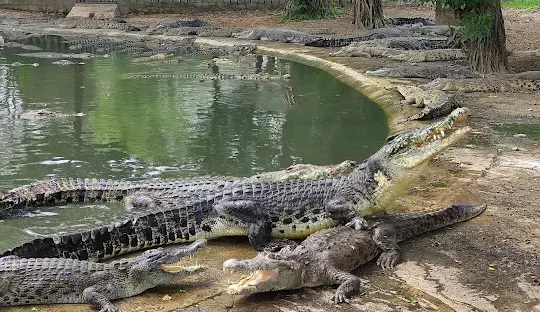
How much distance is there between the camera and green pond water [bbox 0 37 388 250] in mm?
6688

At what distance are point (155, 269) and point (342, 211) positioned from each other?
140 centimetres

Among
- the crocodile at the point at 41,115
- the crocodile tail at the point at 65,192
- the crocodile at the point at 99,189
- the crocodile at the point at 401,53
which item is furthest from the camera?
the crocodile at the point at 401,53

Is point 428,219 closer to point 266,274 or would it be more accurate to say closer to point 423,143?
point 423,143

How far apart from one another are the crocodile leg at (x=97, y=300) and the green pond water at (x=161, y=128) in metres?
1.37

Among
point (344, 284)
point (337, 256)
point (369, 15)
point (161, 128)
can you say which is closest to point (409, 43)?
point (369, 15)

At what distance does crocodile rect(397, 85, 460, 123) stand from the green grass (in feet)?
61.4

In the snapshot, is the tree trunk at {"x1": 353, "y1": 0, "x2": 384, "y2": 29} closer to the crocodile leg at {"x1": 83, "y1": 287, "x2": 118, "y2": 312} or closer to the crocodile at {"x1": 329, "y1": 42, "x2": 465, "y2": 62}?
the crocodile at {"x1": 329, "y1": 42, "x2": 465, "y2": 62}

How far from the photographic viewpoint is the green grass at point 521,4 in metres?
26.6

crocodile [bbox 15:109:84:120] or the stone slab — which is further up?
the stone slab

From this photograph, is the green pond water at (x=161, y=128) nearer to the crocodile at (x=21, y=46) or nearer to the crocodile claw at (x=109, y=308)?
the crocodile claw at (x=109, y=308)

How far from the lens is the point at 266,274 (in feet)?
12.1

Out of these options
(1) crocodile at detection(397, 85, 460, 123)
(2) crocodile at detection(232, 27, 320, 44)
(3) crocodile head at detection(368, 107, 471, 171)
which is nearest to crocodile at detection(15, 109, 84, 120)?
(1) crocodile at detection(397, 85, 460, 123)

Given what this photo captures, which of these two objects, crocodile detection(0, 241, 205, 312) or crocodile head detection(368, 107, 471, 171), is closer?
crocodile detection(0, 241, 205, 312)

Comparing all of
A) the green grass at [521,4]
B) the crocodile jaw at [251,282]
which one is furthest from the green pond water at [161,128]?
the green grass at [521,4]
